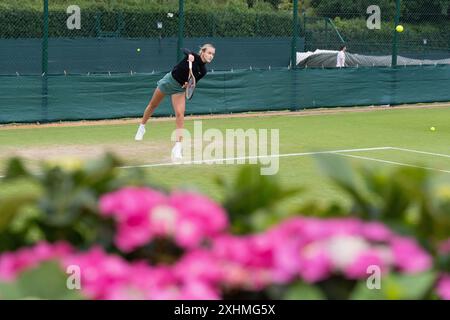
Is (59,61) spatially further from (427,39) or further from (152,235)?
(152,235)

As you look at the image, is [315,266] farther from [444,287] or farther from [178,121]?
[178,121]

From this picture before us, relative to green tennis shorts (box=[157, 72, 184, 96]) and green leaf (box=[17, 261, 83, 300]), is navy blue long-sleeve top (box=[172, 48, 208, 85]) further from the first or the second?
green leaf (box=[17, 261, 83, 300])

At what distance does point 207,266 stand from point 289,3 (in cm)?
4334

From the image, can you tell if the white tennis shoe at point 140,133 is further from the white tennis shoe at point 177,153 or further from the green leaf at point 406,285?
the green leaf at point 406,285

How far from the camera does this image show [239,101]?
1900 cm

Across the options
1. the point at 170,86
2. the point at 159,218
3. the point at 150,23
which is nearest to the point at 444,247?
the point at 159,218

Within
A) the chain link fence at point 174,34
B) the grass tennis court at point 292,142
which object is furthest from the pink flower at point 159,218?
the chain link fence at point 174,34

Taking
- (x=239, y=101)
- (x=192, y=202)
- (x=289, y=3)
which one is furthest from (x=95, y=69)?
(x=192, y=202)

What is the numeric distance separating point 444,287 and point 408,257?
0.23 feet

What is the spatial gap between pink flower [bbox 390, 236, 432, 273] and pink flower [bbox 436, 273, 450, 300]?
0.10ft

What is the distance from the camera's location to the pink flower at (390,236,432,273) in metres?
1.43

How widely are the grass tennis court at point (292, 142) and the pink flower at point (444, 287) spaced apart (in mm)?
8161

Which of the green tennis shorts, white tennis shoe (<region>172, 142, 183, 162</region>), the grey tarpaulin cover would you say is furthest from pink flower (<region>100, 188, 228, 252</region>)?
the grey tarpaulin cover

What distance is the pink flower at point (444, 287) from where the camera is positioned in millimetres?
1430
